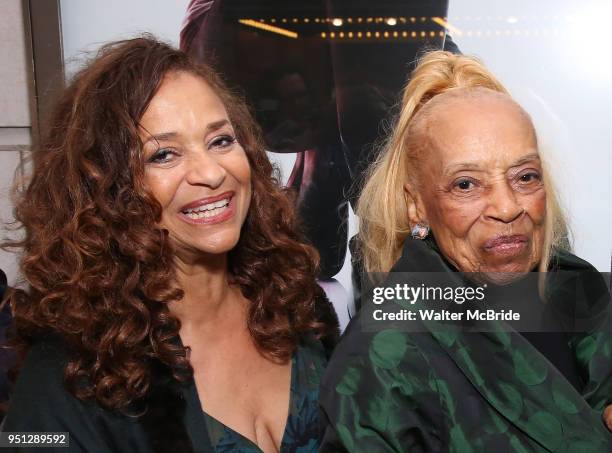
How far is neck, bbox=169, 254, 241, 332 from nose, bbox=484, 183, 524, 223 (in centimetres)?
64

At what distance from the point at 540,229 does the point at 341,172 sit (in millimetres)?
694

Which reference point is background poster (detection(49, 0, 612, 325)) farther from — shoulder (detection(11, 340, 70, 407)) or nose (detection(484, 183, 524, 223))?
shoulder (detection(11, 340, 70, 407))

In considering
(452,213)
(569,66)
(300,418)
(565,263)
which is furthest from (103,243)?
(569,66)

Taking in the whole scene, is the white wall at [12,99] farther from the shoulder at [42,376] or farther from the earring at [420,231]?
the earring at [420,231]

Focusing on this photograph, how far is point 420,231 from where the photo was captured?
4.16ft

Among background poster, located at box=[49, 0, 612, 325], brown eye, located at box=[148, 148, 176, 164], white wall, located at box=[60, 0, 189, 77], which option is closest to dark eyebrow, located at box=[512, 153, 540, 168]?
background poster, located at box=[49, 0, 612, 325]

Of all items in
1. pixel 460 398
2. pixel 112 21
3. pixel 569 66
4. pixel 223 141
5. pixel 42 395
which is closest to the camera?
pixel 460 398

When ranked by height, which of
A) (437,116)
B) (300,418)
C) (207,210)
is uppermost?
(437,116)

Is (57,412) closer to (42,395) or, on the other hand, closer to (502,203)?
(42,395)

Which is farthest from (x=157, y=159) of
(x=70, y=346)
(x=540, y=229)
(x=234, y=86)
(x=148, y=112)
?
(x=540, y=229)

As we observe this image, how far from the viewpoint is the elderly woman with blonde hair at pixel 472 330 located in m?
1.12

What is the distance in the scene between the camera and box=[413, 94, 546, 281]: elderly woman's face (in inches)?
46.2

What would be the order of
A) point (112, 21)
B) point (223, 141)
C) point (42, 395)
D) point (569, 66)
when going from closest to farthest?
1. point (42, 395)
2. point (223, 141)
3. point (569, 66)
4. point (112, 21)

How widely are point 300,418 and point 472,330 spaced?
456mm
